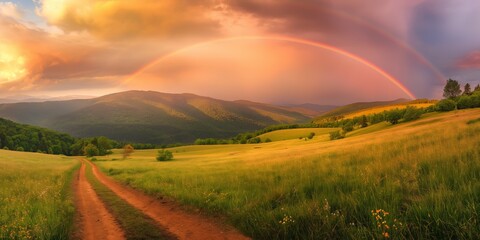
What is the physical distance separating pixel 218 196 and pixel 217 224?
2.44 metres

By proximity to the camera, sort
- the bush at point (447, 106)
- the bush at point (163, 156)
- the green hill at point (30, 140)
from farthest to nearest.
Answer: the green hill at point (30, 140)
the bush at point (447, 106)
the bush at point (163, 156)

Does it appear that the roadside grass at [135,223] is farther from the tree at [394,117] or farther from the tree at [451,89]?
the tree at [451,89]

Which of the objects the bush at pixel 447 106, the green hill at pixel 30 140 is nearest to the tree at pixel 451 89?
the bush at pixel 447 106

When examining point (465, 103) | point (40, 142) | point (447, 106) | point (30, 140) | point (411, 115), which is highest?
point (30, 140)

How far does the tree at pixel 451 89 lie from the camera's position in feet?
525

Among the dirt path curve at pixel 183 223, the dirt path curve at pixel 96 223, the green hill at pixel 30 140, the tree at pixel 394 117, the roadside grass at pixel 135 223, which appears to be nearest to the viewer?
the dirt path curve at pixel 183 223

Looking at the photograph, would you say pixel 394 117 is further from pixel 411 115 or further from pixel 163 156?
pixel 163 156

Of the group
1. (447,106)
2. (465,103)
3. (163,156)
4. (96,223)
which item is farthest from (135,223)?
(447,106)

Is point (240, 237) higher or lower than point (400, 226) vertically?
lower

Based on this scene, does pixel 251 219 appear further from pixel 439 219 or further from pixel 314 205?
pixel 439 219

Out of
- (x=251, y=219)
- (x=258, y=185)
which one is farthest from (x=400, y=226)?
(x=258, y=185)

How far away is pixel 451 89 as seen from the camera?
533ft

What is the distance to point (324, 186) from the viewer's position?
940 cm

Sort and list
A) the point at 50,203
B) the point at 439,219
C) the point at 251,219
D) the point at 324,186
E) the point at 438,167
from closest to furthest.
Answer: the point at 439,219
the point at 251,219
the point at 438,167
the point at 324,186
the point at 50,203
